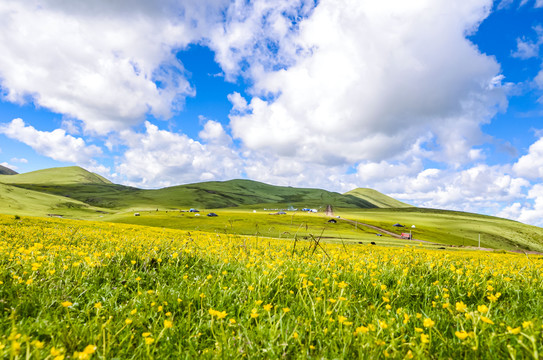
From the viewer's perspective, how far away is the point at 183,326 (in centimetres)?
401

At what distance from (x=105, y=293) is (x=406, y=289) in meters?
6.01

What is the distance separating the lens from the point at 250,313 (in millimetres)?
4297

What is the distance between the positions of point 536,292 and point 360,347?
5.28m

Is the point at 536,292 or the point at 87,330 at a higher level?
the point at 536,292

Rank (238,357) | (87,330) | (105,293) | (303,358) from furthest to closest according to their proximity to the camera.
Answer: (105,293), (87,330), (238,357), (303,358)

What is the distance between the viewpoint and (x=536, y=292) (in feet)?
19.1

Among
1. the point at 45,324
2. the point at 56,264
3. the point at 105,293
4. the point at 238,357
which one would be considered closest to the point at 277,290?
the point at 238,357

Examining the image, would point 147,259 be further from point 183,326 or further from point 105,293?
point 183,326

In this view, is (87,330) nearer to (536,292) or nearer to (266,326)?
(266,326)

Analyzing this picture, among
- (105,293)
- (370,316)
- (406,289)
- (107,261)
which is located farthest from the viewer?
(107,261)

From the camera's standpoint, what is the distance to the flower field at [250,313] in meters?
3.26

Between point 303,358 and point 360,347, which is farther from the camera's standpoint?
point 360,347

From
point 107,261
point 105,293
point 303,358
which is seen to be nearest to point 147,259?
point 107,261

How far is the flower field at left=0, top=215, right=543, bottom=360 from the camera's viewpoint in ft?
10.7
